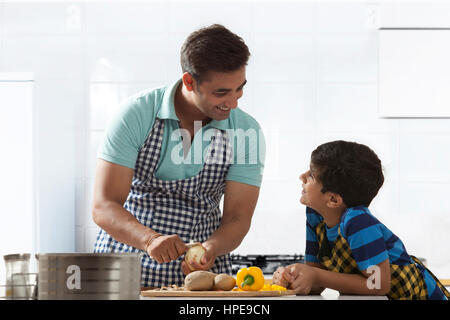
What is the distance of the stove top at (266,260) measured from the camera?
110 inches

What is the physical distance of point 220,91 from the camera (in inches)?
58.3

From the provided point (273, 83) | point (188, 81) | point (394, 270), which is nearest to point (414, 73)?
point (273, 83)

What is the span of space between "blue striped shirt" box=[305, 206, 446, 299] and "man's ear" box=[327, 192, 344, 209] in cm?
4

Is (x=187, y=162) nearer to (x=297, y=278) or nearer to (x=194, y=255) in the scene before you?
(x=194, y=255)

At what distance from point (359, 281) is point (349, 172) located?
0.82ft

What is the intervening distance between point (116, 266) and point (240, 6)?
2.51 metres

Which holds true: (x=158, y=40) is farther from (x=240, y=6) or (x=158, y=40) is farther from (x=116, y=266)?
(x=116, y=266)

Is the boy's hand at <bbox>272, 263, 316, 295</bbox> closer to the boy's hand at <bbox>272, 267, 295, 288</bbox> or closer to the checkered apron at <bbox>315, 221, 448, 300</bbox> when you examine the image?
the boy's hand at <bbox>272, 267, 295, 288</bbox>

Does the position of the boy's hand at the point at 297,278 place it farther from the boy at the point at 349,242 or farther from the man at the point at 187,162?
the man at the point at 187,162

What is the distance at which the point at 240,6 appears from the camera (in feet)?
10.0

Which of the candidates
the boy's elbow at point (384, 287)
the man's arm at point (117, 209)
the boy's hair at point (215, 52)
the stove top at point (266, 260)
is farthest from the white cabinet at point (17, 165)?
the boy's elbow at point (384, 287)

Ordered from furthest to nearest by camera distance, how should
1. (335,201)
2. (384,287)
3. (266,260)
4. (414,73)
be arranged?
1. (414,73)
2. (266,260)
3. (335,201)
4. (384,287)

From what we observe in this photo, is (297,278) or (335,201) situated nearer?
(297,278)

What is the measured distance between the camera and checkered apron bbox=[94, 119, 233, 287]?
5.13 feet
